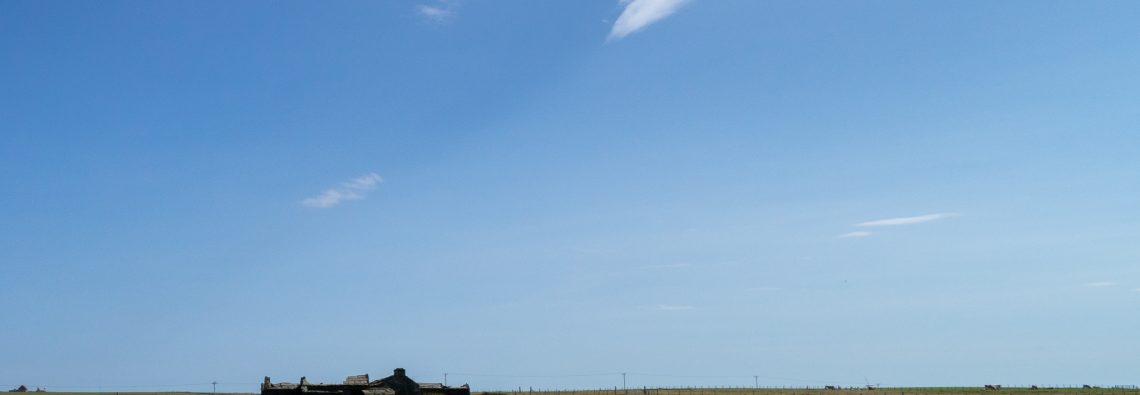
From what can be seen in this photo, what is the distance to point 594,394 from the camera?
14962cm

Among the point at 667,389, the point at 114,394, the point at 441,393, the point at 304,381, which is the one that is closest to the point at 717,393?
the point at 667,389

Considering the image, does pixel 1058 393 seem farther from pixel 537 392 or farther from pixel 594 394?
pixel 537 392

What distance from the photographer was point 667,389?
176000 mm

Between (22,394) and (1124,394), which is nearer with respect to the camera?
(1124,394)

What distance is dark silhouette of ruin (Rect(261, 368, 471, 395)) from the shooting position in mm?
60281

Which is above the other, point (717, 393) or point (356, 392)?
point (356, 392)

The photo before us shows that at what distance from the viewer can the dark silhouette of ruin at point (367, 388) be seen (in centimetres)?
6028

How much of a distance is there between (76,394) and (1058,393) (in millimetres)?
194500

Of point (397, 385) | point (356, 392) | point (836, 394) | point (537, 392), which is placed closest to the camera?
point (356, 392)

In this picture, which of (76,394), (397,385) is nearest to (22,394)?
(76,394)

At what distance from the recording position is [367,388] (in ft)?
208

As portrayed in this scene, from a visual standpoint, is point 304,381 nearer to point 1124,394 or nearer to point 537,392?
point 537,392

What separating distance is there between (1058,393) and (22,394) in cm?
20457

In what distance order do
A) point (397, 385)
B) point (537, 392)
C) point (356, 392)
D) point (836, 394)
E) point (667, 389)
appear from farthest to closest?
point (667, 389) < point (836, 394) < point (537, 392) < point (397, 385) < point (356, 392)
